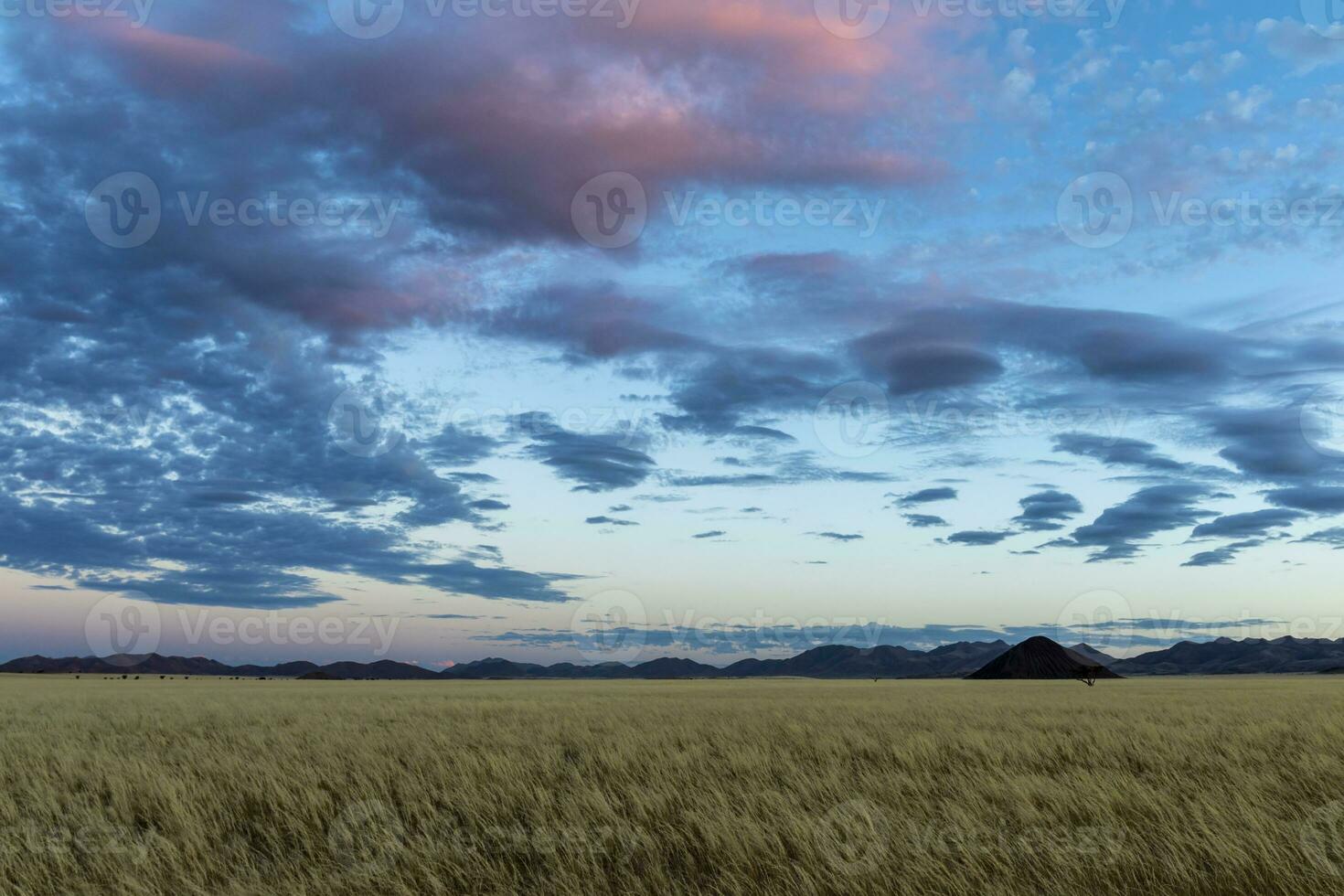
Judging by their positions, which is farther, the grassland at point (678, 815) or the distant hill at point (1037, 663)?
the distant hill at point (1037, 663)

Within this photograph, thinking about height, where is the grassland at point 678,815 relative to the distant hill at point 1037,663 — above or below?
above

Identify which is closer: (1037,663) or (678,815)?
(678,815)

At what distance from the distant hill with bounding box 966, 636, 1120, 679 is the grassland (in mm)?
164612

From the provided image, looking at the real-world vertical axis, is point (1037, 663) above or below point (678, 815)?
below

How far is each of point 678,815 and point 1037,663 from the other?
602 feet

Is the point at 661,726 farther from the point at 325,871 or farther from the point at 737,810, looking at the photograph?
the point at 325,871

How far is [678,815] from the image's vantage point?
419 inches

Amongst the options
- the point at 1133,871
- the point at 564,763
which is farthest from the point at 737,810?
the point at 564,763

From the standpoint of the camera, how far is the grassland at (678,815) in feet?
26.2

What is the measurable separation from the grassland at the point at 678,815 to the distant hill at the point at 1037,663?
540 feet

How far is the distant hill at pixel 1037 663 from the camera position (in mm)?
172125

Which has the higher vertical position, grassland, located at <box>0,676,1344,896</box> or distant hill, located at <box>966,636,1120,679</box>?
grassland, located at <box>0,676,1344,896</box>

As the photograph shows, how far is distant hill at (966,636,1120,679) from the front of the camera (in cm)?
17212

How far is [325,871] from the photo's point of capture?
8.72m
